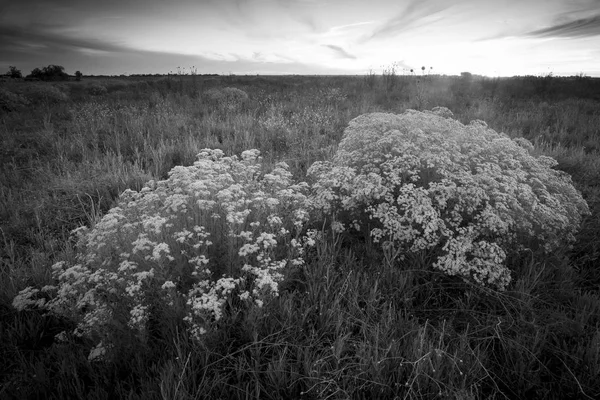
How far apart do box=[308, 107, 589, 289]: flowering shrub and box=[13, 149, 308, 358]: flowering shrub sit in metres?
0.71

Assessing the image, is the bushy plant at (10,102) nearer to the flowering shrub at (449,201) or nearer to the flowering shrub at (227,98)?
the flowering shrub at (227,98)

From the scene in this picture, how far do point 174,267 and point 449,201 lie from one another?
8.82ft

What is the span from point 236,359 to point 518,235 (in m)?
2.88

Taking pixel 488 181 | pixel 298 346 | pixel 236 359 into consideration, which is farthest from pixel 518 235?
pixel 236 359

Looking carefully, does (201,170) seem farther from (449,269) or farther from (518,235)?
(518,235)

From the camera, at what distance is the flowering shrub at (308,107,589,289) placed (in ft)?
8.95

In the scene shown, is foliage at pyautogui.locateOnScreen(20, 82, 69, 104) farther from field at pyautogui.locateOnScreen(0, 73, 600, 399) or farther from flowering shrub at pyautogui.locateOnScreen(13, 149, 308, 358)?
flowering shrub at pyautogui.locateOnScreen(13, 149, 308, 358)

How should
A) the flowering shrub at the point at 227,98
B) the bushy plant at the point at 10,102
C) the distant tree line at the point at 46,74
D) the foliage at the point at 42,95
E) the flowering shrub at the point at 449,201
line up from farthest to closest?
the distant tree line at the point at 46,74 < the foliage at the point at 42,95 < the bushy plant at the point at 10,102 < the flowering shrub at the point at 227,98 < the flowering shrub at the point at 449,201

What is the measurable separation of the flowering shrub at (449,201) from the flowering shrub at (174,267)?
71 cm

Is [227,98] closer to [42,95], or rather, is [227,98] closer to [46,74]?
[42,95]

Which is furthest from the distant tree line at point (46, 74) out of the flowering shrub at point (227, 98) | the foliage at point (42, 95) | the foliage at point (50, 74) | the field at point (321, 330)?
the field at point (321, 330)

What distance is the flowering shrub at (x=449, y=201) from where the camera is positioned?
2727 millimetres

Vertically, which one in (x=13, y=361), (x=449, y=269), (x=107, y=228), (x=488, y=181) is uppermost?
(x=488, y=181)

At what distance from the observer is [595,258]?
3283 millimetres
